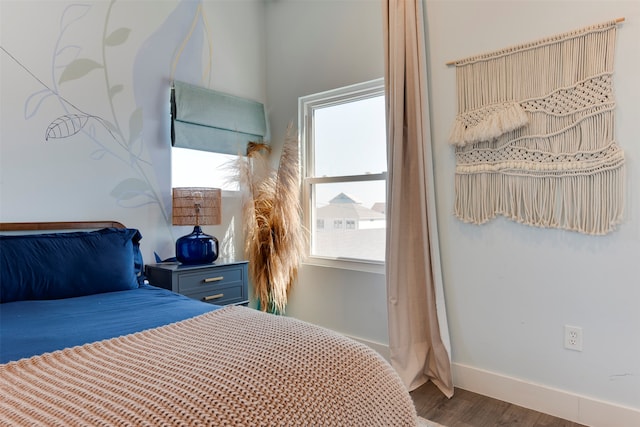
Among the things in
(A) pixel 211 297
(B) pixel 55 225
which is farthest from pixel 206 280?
(B) pixel 55 225

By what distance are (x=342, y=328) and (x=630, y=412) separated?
1657 millimetres

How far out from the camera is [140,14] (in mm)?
2562

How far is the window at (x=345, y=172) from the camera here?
2.72m

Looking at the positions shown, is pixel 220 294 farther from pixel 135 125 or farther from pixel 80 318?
pixel 135 125

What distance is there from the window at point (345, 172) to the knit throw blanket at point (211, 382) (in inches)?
63.7

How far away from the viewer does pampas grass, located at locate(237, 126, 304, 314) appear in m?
2.95

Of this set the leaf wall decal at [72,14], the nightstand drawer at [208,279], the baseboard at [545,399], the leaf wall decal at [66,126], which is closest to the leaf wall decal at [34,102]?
the leaf wall decal at [66,126]

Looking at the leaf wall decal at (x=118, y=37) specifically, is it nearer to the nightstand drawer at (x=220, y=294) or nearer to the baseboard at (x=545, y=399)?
the nightstand drawer at (x=220, y=294)

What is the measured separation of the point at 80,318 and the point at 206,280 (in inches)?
40.8

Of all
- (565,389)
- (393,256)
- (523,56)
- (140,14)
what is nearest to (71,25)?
(140,14)

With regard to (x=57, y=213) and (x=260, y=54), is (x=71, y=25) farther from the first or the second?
(x=260, y=54)

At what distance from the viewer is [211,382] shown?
85cm

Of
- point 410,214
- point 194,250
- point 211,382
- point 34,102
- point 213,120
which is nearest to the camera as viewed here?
point 211,382

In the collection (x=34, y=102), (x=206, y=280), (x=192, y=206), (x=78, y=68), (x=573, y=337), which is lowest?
(x=573, y=337)
